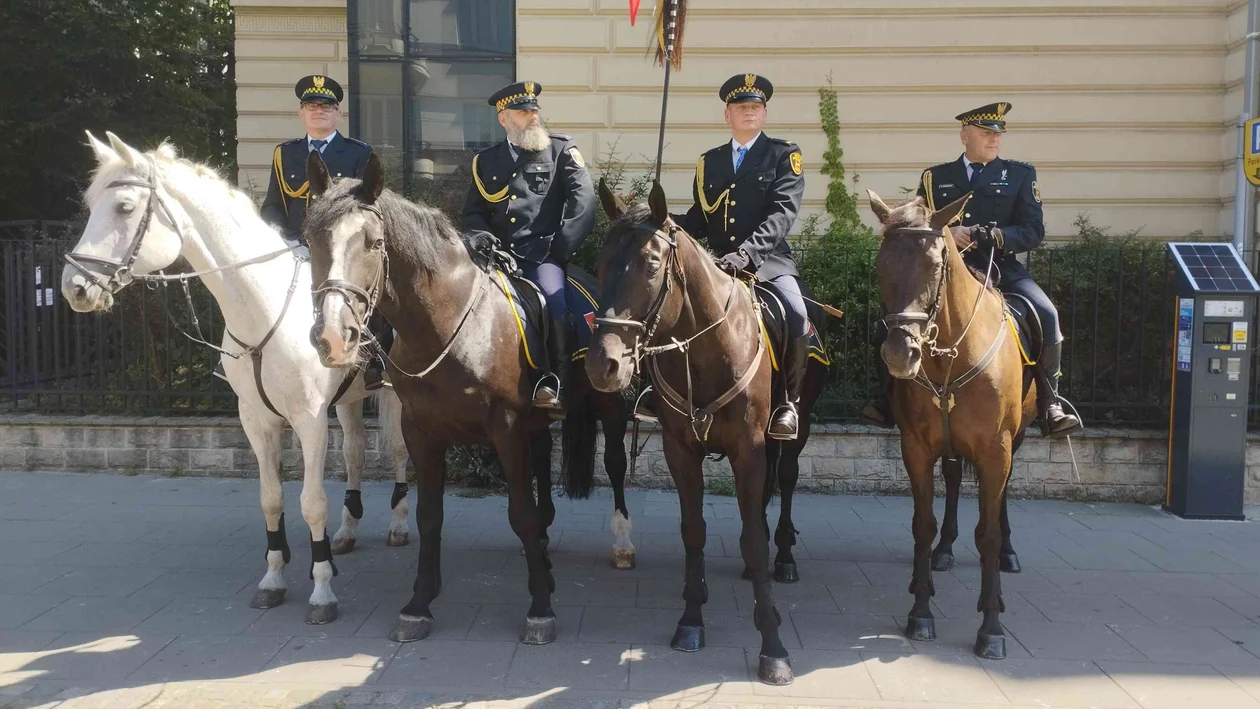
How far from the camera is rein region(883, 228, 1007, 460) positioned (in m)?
3.92

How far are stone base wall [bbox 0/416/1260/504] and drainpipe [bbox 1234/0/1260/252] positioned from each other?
8.52 ft

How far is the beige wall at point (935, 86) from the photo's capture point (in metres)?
9.80

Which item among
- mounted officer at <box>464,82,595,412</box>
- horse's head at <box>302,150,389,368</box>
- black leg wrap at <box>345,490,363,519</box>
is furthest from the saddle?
black leg wrap at <box>345,490,363,519</box>

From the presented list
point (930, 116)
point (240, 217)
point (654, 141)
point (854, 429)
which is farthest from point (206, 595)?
point (930, 116)

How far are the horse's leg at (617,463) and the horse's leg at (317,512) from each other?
66.9 inches

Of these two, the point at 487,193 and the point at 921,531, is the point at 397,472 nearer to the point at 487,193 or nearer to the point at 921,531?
the point at 487,193

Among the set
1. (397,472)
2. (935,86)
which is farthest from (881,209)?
(935,86)

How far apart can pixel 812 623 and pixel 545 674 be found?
158 centimetres

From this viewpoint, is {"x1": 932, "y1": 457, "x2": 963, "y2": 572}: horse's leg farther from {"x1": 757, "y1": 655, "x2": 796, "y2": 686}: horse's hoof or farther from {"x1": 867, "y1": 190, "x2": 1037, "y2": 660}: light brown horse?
{"x1": 757, "y1": 655, "x2": 796, "y2": 686}: horse's hoof

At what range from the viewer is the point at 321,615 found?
4750 millimetres

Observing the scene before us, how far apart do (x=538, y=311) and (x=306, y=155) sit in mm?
2078

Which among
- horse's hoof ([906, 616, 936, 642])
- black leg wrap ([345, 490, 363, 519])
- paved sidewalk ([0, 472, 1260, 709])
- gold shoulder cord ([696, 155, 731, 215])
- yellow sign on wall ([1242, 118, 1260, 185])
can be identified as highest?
yellow sign on wall ([1242, 118, 1260, 185])

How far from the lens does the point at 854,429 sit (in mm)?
7809

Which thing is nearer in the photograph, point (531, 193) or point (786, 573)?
point (531, 193)
